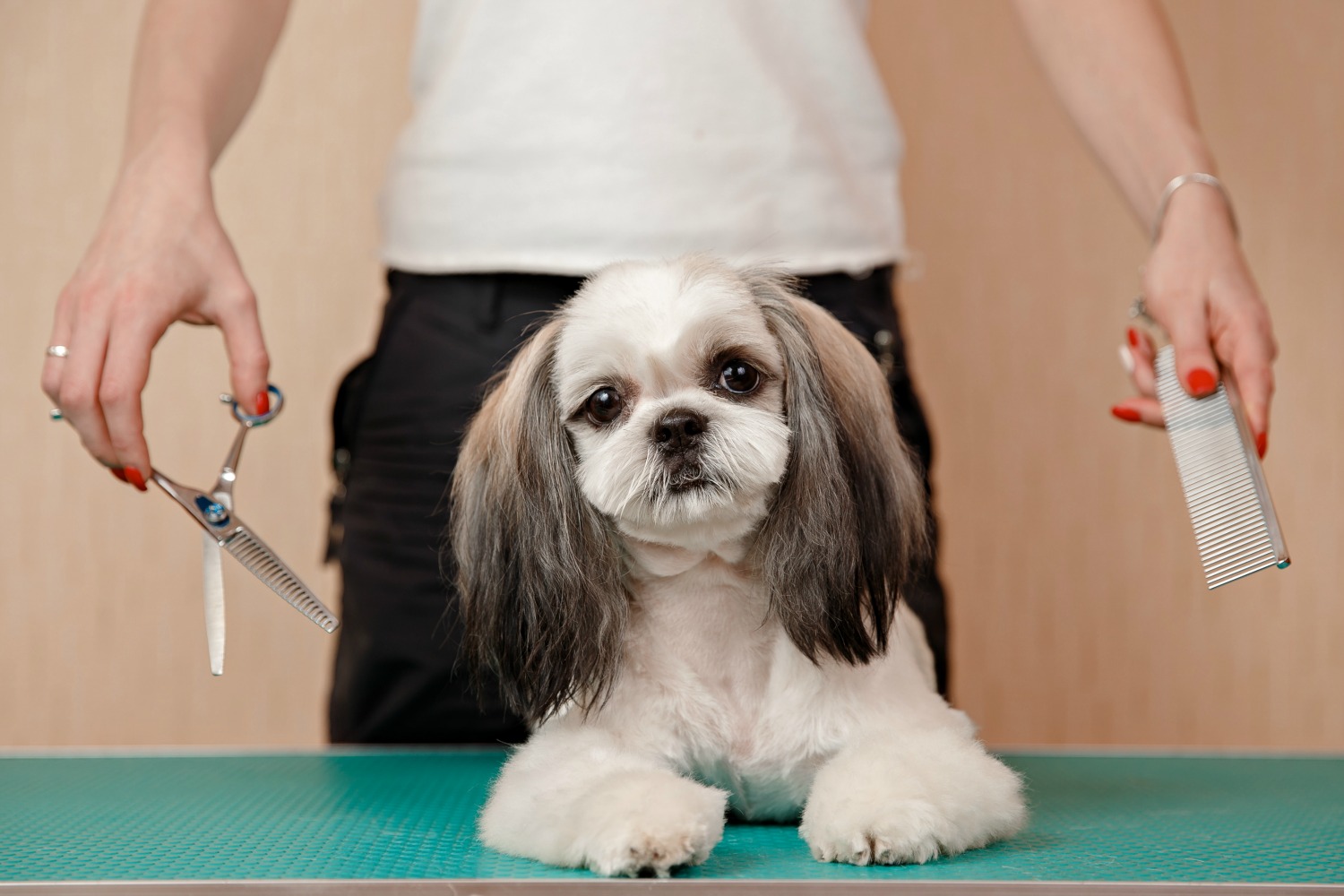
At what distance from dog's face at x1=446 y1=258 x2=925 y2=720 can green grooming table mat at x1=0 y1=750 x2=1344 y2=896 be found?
0.68 feet

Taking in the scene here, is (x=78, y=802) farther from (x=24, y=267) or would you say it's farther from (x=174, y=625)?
(x=24, y=267)

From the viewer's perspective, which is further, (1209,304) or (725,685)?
(1209,304)

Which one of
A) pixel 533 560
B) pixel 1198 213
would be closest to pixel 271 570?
pixel 533 560

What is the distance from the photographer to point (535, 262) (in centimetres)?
173

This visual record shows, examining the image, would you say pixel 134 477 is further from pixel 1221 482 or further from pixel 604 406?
pixel 1221 482

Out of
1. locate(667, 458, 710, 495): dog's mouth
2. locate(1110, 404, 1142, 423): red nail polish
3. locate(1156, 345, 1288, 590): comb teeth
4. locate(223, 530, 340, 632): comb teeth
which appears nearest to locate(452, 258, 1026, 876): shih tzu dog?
locate(667, 458, 710, 495): dog's mouth

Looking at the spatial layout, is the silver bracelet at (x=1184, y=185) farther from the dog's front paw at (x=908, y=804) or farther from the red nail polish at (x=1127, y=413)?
the dog's front paw at (x=908, y=804)

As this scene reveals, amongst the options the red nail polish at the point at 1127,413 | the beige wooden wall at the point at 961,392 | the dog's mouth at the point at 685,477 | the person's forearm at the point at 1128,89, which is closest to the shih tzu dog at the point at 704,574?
the dog's mouth at the point at 685,477

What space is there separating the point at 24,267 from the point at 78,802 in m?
1.97

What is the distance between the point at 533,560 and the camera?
1.27 meters

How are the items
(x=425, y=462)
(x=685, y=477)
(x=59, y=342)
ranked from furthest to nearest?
1. (x=425, y=462)
2. (x=59, y=342)
3. (x=685, y=477)

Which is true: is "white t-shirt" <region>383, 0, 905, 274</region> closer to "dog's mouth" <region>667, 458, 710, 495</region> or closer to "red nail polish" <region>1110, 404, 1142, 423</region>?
"red nail polish" <region>1110, 404, 1142, 423</region>

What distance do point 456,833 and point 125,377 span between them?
58 cm

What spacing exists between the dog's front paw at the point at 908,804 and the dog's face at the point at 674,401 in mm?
251
